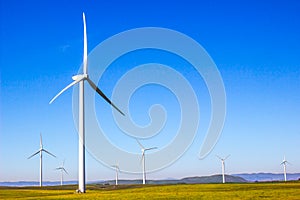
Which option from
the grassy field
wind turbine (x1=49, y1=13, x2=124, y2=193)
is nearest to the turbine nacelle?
wind turbine (x1=49, y1=13, x2=124, y2=193)

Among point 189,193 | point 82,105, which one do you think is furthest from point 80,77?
point 189,193

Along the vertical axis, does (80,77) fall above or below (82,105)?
above

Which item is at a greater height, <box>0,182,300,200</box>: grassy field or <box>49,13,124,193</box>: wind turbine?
<box>49,13,124,193</box>: wind turbine

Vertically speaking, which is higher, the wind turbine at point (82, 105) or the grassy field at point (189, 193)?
the wind turbine at point (82, 105)

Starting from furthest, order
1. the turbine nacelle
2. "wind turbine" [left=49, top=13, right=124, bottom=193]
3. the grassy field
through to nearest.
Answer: the turbine nacelle, "wind turbine" [left=49, top=13, right=124, bottom=193], the grassy field

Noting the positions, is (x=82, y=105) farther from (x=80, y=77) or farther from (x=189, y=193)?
(x=189, y=193)

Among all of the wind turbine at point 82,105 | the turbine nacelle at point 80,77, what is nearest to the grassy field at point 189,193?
the wind turbine at point 82,105

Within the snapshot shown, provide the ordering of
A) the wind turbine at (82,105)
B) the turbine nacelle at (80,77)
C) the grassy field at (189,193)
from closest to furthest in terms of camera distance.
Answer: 1. the grassy field at (189,193)
2. the wind turbine at (82,105)
3. the turbine nacelle at (80,77)

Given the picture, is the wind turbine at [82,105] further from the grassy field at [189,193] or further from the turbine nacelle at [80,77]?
the grassy field at [189,193]

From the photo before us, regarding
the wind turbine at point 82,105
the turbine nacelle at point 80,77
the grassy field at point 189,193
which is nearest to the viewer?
the grassy field at point 189,193

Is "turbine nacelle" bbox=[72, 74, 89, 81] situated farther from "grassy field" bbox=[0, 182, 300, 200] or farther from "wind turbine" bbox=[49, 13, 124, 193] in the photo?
"grassy field" bbox=[0, 182, 300, 200]

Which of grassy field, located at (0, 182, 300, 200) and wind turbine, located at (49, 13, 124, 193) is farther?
wind turbine, located at (49, 13, 124, 193)

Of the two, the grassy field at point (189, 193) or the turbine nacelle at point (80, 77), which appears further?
the turbine nacelle at point (80, 77)

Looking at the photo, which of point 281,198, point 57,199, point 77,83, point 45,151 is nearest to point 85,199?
point 57,199
